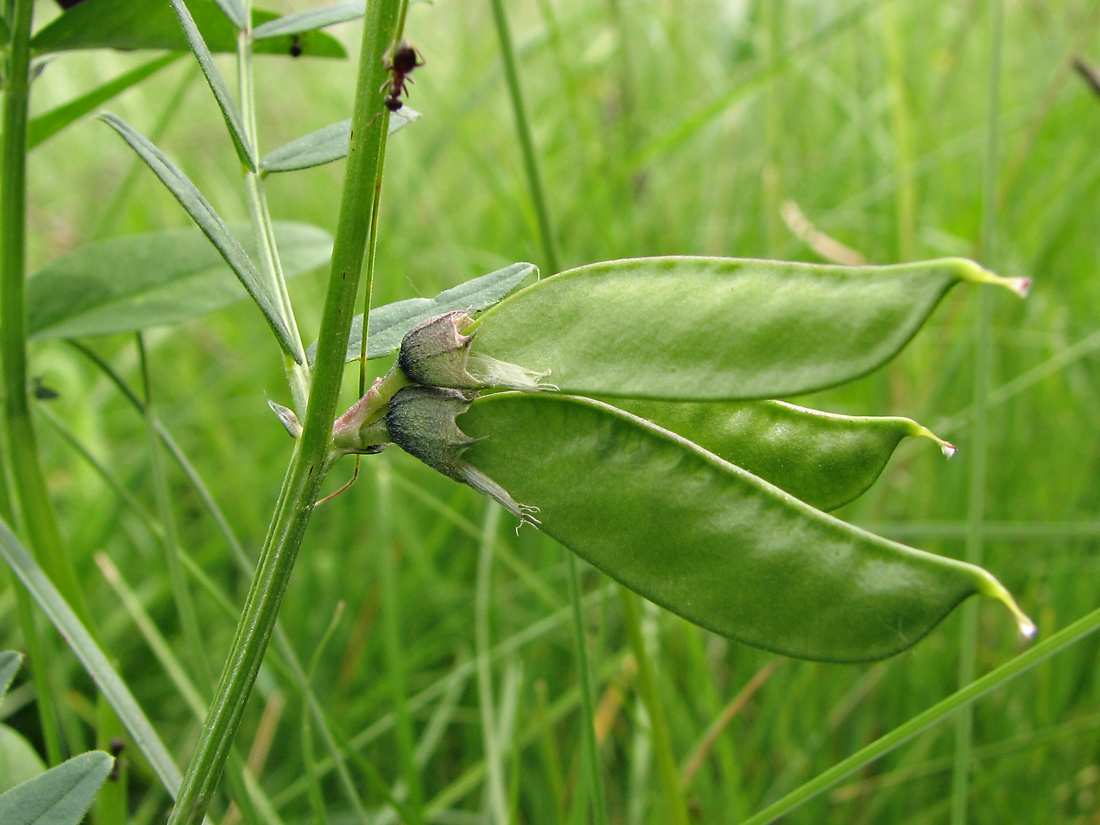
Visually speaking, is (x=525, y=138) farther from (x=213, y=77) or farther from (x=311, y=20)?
(x=213, y=77)

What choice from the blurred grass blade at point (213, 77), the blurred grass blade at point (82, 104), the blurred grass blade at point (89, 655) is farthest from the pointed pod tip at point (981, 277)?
the blurred grass blade at point (82, 104)

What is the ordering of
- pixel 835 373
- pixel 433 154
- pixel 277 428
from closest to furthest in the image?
1. pixel 835 373
2. pixel 277 428
3. pixel 433 154

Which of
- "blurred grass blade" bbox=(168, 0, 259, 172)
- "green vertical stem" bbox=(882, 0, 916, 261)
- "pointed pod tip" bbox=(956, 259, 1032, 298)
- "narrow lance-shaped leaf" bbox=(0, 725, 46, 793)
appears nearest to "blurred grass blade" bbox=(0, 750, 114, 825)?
"narrow lance-shaped leaf" bbox=(0, 725, 46, 793)

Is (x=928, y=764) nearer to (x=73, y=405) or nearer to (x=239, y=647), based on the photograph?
(x=239, y=647)

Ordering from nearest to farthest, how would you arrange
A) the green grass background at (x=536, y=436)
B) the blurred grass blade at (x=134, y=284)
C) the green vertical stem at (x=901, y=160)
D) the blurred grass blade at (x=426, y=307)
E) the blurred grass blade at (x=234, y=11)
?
the blurred grass blade at (x=426, y=307) → the blurred grass blade at (x=234, y=11) → the blurred grass blade at (x=134, y=284) → the green grass background at (x=536, y=436) → the green vertical stem at (x=901, y=160)

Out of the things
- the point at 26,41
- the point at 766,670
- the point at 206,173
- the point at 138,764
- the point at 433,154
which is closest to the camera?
the point at 26,41

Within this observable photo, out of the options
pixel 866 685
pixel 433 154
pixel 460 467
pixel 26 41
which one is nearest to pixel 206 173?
pixel 433 154

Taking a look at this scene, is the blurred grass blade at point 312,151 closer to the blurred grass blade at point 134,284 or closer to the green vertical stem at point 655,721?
the blurred grass blade at point 134,284
